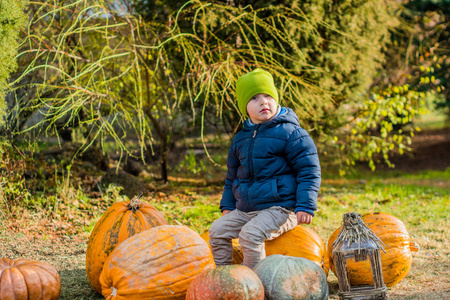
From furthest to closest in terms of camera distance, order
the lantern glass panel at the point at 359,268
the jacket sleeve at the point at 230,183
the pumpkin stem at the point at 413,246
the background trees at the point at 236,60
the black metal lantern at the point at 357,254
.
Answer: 1. the background trees at the point at 236,60
2. the jacket sleeve at the point at 230,183
3. the pumpkin stem at the point at 413,246
4. the lantern glass panel at the point at 359,268
5. the black metal lantern at the point at 357,254

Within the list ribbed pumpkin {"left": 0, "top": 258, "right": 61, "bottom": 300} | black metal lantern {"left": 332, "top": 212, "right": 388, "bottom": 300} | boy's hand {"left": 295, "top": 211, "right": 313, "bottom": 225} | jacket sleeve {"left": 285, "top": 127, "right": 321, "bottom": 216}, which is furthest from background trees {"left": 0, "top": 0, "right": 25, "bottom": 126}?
black metal lantern {"left": 332, "top": 212, "right": 388, "bottom": 300}

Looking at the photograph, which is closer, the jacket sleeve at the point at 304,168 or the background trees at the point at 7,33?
the jacket sleeve at the point at 304,168

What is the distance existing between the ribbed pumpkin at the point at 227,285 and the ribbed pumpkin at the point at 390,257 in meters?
0.87

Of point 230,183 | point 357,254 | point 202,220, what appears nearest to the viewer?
point 357,254

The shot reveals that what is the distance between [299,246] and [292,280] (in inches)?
23.8

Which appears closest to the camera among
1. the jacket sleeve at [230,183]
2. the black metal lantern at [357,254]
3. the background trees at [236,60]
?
the black metal lantern at [357,254]

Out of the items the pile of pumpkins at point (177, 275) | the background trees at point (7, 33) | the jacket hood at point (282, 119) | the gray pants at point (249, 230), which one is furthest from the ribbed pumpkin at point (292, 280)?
the background trees at point (7, 33)

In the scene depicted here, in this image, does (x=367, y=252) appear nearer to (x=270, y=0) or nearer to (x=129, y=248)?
(x=129, y=248)

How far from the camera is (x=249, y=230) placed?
2.92 m

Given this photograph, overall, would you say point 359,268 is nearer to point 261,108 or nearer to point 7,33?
point 261,108

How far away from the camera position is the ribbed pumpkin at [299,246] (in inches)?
120

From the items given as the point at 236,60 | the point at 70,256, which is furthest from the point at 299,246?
the point at 236,60

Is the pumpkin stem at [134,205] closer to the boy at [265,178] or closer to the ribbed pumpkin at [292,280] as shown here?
the boy at [265,178]

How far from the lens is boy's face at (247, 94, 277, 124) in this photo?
128 inches
